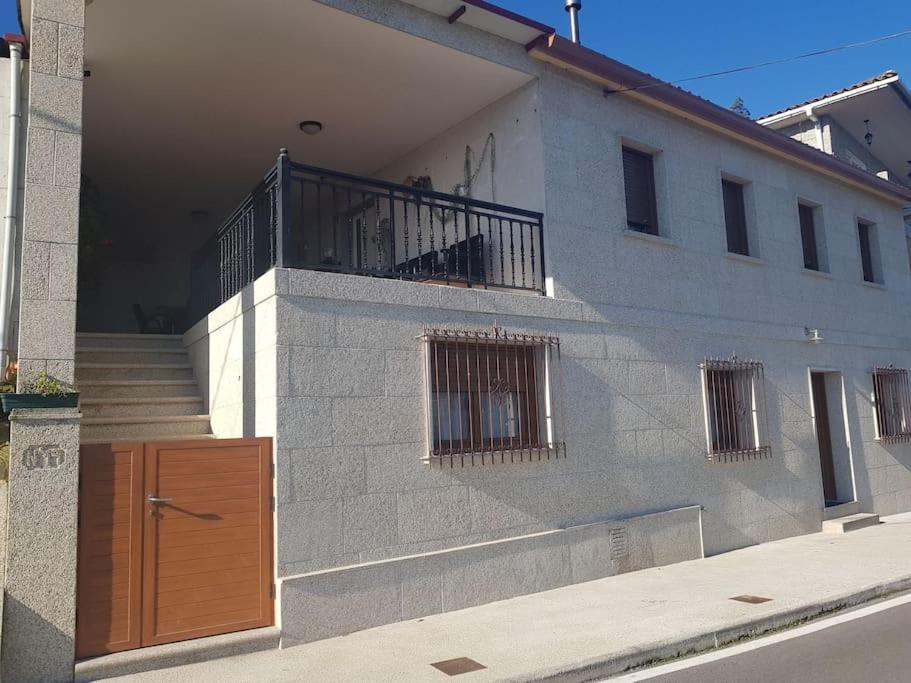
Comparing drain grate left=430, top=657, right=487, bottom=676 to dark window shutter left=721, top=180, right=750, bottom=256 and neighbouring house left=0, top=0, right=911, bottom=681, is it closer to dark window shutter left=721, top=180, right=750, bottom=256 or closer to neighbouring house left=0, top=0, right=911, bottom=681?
neighbouring house left=0, top=0, right=911, bottom=681

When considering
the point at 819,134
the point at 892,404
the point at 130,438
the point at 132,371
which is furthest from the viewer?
the point at 819,134

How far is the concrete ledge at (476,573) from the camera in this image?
5.77 meters

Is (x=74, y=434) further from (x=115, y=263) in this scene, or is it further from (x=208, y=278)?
(x=115, y=263)

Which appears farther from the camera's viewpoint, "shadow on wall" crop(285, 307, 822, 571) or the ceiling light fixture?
the ceiling light fixture

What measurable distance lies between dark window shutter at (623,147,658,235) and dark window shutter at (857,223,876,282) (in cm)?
604

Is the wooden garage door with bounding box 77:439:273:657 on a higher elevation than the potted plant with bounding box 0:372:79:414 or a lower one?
lower

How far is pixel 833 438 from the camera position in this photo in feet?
38.3

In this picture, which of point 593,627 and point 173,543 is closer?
point 173,543

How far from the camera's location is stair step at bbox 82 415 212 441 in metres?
6.68

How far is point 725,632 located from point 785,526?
16.2ft

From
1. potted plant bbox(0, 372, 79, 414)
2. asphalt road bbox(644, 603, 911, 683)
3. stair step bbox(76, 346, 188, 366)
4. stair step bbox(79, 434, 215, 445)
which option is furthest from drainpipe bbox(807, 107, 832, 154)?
potted plant bbox(0, 372, 79, 414)

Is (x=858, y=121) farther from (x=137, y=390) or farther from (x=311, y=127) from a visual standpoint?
(x=137, y=390)

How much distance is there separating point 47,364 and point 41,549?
4.04ft

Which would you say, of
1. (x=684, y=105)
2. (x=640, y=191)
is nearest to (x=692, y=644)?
(x=640, y=191)
